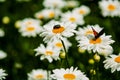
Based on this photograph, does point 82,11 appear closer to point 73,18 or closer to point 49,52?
point 73,18

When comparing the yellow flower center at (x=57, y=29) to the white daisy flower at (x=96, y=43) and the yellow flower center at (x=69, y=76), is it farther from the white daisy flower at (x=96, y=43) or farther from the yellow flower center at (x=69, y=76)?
the yellow flower center at (x=69, y=76)

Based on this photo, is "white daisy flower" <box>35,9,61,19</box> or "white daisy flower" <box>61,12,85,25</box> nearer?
"white daisy flower" <box>61,12,85,25</box>

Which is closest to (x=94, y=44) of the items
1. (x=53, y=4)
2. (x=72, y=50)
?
(x=72, y=50)

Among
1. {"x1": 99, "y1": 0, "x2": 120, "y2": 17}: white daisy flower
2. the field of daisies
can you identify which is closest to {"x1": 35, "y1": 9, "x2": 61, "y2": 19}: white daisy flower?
the field of daisies

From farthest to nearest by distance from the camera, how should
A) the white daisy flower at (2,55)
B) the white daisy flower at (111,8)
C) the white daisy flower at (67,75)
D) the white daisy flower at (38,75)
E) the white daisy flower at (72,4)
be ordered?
the white daisy flower at (72,4) → the white daisy flower at (2,55) → the white daisy flower at (111,8) → the white daisy flower at (38,75) → the white daisy flower at (67,75)

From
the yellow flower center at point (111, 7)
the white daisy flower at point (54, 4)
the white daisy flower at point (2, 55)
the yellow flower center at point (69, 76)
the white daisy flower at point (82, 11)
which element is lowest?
the yellow flower center at point (69, 76)

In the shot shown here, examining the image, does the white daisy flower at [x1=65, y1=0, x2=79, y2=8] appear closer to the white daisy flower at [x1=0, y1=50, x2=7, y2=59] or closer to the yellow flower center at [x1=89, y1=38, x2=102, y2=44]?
the white daisy flower at [x1=0, y1=50, x2=7, y2=59]

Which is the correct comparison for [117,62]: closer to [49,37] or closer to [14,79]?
[49,37]

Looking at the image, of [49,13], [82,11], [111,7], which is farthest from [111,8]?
[49,13]

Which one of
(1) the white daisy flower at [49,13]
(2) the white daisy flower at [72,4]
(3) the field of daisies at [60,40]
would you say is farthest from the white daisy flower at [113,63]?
(2) the white daisy flower at [72,4]
